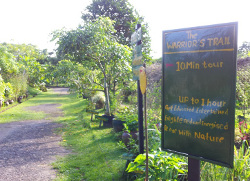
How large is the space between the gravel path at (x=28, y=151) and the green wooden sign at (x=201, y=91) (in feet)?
9.78

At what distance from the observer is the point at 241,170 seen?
3.14m

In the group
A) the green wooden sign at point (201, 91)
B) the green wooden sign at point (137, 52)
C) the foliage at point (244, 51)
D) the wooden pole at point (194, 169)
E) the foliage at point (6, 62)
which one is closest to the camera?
the green wooden sign at point (201, 91)

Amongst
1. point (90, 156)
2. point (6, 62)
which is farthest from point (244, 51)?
point (6, 62)

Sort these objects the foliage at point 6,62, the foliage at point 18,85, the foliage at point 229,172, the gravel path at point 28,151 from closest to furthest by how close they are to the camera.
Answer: the foliage at point 229,172 < the gravel path at point 28,151 < the foliage at point 6,62 < the foliage at point 18,85

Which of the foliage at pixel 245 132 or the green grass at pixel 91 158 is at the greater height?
the foliage at pixel 245 132

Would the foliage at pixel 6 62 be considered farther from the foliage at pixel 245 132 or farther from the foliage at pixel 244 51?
the foliage at pixel 245 132

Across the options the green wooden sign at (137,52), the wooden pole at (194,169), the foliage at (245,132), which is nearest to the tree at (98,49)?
the foliage at (245,132)

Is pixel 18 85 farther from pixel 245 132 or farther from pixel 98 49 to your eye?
pixel 245 132

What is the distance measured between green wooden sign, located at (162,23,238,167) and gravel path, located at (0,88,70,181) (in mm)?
2981

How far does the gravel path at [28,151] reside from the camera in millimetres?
4488

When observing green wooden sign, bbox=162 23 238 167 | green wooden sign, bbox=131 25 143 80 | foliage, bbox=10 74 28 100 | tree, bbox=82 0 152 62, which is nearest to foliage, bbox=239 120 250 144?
green wooden sign, bbox=131 25 143 80

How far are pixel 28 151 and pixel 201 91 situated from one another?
5079 mm

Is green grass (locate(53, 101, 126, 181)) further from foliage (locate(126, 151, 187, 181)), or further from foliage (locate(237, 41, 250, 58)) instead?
foliage (locate(237, 41, 250, 58))

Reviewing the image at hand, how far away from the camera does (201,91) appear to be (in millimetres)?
2209
